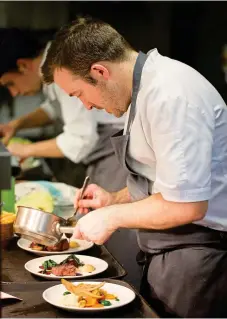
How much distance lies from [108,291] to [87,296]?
149mm

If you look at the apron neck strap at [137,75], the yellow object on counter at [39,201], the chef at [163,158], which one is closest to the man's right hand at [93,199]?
the chef at [163,158]

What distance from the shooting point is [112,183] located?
11.9 feet

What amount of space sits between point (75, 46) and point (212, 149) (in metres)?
0.54

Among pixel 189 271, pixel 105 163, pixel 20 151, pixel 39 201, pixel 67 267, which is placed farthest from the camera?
pixel 20 151

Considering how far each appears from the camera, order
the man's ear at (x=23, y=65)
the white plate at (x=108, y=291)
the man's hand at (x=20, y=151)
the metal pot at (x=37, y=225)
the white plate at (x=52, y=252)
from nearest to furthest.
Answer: the white plate at (x=108, y=291) < the metal pot at (x=37, y=225) < the white plate at (x=52, y=252) < the man's ear at (x=23, y=65) < the man's hand at (x=20, y=151)

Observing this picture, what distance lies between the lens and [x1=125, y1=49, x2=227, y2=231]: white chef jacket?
192 cm

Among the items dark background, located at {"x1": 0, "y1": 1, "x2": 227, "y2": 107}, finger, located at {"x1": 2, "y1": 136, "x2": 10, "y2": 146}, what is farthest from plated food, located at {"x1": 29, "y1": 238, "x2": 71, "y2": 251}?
dark background, located at {"x1": 0, "y1": 1, "x2": 227, "y2": 107}

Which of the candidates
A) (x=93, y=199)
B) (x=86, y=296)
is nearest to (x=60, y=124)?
(x=93, y=199)

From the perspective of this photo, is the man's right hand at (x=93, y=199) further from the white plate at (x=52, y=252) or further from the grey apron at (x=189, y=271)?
the grey apron at (x=189, y=271)

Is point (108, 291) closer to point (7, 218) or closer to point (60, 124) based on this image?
point (7, 218)

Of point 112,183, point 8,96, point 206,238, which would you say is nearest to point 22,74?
point 8,96

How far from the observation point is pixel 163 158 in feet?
6.43

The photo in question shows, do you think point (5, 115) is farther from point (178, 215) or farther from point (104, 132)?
point (178, 215)

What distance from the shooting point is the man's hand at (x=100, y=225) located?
210cm
